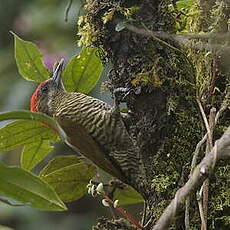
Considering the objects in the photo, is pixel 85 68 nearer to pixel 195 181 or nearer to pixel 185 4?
pixel 185 4

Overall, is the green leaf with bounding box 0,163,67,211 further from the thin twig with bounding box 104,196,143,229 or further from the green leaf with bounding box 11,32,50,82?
the green leaf with bounding box 11,32,50,82

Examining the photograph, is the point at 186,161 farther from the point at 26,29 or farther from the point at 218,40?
the point at 26,29

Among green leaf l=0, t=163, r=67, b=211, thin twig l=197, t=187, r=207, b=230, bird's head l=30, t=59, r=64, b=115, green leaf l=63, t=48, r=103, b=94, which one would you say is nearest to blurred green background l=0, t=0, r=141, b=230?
bird's head l=30, t=59, r=64, b=115

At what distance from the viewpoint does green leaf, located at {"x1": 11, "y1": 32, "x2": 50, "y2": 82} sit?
2.19 meters

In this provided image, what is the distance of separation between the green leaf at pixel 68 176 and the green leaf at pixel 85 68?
0.26 m

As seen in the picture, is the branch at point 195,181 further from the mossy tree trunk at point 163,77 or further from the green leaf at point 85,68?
the green leaf at point 85,68

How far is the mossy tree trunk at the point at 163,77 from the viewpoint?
2070 millimetres

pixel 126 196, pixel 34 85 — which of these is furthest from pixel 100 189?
pixel 34 85

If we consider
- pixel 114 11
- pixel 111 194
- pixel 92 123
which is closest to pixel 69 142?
pixel 92 123

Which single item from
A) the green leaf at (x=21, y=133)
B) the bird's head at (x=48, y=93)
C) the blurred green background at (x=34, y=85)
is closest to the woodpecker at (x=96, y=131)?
the bird's head at (x=48, y=93)

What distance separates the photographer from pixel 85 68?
2307 millimetres

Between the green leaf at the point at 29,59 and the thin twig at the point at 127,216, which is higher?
the green leaf at the point at 29,59

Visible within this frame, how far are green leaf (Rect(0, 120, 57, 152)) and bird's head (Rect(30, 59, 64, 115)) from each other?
0.45 metres

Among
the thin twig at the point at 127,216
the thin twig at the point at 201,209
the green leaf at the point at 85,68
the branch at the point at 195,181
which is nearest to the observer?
the branch at the point at 195,181
